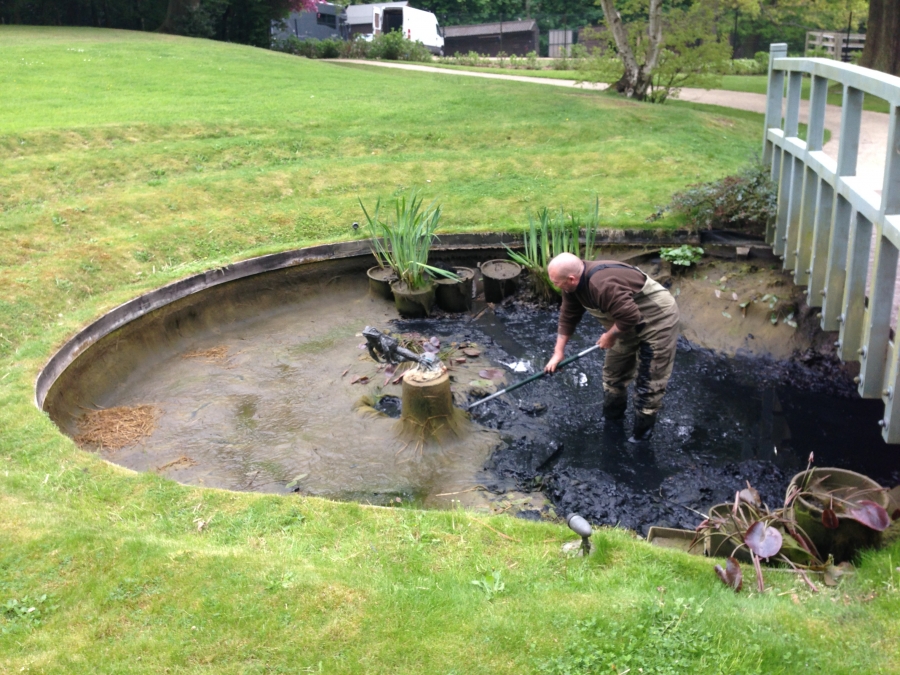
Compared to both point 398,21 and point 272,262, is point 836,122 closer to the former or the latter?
point 272,262

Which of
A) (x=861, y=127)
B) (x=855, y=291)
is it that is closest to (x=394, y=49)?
(x=861, y=127)

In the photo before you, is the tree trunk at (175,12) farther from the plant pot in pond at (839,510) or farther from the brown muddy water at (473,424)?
the plant pot in pond at (839,510)

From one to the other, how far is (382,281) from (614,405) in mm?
3409

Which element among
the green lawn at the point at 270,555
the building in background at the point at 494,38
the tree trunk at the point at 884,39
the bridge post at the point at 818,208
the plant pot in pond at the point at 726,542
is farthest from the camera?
the building in background at the point at 494,38

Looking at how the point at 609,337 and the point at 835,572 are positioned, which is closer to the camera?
the point at 835,572

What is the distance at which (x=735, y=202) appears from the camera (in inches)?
323

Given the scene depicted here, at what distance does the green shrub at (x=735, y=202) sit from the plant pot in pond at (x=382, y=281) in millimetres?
3185

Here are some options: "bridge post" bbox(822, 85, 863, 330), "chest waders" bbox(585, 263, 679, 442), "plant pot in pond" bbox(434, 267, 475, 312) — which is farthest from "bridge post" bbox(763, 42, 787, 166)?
"plant pot in pond" bbox(434, 267, 475, 312)

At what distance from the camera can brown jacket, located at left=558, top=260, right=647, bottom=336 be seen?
18.2ft

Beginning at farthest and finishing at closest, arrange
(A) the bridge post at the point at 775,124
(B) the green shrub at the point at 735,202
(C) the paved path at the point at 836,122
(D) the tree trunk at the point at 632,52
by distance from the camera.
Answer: (D) the tree trunk at the point at 632,52
(C) the paved path at the point at 836,122
(B) the green shrub at the point at 735,202
(A) the bridge post at the point at 775,124

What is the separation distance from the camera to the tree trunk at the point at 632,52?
1648 centimetres

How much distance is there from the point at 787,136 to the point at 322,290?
5.21 m

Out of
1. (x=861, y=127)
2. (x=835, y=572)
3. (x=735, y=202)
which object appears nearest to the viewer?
(x=835, y=572)

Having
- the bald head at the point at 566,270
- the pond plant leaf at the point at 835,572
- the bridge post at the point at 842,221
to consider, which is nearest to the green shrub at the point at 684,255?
the bridge post at the point at 842,221
